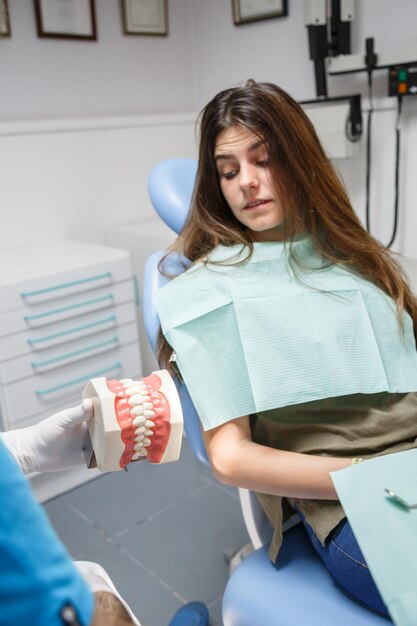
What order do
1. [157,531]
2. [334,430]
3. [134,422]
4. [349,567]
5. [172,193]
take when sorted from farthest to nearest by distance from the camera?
[157,531] → [172,193] → [334,430] → [349,567] → [134,422]

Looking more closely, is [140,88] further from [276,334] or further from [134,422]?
A: [134,422]

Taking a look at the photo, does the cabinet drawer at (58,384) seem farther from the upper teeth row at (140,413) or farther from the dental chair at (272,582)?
the upper teeth row at (140,413)

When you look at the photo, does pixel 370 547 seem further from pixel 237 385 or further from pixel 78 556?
pixel 78 556

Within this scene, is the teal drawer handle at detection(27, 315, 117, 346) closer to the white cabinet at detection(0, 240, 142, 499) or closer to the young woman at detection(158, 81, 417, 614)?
the white cabinet at detection(0, 240, 142, 499)

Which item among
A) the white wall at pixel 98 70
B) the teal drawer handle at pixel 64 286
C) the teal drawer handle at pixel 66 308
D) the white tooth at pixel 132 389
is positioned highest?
the white wall at pixel 98 70

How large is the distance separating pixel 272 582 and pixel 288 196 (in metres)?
0.73

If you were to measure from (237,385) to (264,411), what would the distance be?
0.09 metres

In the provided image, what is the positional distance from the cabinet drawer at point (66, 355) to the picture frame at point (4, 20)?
3.84ft

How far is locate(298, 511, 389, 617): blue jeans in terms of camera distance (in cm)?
93

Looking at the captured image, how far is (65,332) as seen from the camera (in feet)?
6.58

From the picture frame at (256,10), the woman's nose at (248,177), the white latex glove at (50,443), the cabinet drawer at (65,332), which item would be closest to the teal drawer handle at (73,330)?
the cabinet drawer at (65,332)

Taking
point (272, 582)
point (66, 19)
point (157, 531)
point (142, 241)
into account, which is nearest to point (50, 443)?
point (272, 582)

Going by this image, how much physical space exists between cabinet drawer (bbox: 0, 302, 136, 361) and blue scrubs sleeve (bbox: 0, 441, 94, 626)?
4.83 feet

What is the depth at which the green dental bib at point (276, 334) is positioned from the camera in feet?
3.56
